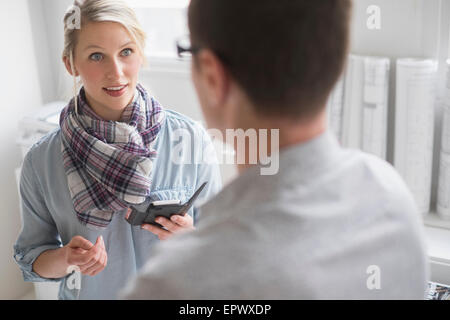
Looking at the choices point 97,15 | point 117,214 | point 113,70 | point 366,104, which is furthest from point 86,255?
point 366,104

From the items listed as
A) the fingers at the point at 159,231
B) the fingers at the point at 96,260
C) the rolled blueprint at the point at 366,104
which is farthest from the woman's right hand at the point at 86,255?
the rolled blueprint at the point at 366,104

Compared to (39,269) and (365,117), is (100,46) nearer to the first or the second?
(39,269)

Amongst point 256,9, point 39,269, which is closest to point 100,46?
point 39,269

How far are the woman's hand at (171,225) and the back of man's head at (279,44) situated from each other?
607mm

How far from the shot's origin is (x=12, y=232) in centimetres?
231

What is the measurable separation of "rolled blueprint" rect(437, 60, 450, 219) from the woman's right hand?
1.09m

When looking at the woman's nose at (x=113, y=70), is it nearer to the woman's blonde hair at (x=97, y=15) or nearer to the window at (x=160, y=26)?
the woman's blonde hair at (x=97, y=15)

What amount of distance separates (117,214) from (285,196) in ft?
2.56

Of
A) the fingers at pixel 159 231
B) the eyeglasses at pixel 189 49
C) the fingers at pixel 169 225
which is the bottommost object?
the fingers at pixel 159 231

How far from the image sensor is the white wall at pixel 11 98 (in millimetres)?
2141

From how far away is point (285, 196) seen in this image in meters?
0.57

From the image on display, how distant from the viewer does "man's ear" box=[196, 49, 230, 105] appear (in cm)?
59

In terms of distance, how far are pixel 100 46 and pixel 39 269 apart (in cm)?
55

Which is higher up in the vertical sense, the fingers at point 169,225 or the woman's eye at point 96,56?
the woman's eye at point 96,56
